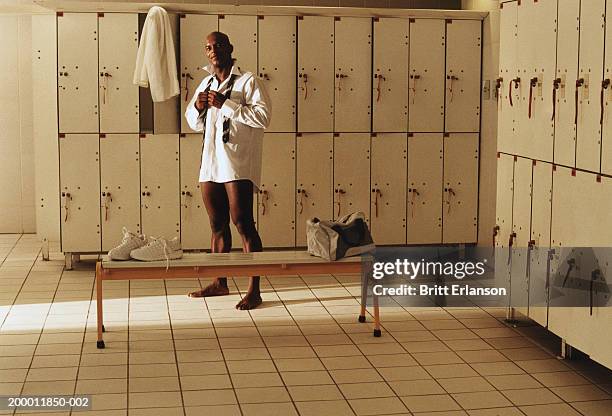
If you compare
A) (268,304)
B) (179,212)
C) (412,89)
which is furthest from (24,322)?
(412,89)

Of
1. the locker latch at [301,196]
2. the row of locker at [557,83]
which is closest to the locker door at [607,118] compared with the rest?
the row of locker at [557,83]

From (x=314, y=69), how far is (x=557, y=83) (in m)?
2.99

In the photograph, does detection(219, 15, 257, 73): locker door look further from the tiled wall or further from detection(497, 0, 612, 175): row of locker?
the tiled wall

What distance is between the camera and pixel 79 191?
7496 millimetres

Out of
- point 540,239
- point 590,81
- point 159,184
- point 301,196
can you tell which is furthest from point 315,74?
point 590,81

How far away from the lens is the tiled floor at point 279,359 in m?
4.45

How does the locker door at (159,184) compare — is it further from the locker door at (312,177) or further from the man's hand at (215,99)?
the man's hand at (215,99)

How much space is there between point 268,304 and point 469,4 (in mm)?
3503

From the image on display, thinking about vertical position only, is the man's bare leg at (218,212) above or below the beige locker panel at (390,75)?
below

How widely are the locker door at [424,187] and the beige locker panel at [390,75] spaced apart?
22 cm

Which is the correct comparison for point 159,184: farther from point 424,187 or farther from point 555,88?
point 555,88

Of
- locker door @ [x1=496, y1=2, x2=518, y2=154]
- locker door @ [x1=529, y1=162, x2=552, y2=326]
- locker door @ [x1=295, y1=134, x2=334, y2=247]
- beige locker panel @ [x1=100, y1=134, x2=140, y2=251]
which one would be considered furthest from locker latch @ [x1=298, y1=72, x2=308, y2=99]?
locker door @ [x1=529, y1=162, x2=552, y2=326]

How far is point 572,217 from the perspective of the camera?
4848mm

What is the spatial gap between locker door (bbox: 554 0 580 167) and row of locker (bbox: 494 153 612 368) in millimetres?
106
